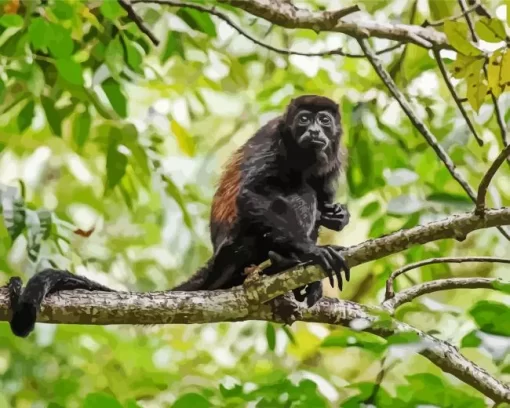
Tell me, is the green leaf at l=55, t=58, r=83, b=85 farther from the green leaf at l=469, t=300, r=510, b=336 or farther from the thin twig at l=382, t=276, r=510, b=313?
the green leaf at l=469, t=300, r=510, b=336

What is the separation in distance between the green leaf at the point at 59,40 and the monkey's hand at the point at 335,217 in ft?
2.93

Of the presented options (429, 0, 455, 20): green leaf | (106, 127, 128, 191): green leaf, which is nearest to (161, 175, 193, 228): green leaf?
(106, 127, 128, 191): green leaf

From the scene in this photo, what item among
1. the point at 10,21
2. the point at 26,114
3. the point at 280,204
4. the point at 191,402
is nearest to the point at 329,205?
the point at 280,204

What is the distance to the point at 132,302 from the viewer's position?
157cm

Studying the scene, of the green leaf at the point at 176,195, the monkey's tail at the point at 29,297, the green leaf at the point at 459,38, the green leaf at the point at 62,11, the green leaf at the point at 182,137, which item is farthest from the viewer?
the green leaf at the point at 182,137

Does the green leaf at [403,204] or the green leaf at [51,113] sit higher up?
the green leaf at [403,204]

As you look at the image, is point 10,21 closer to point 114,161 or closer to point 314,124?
point 114,161

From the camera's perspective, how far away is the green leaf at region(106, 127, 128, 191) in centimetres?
223

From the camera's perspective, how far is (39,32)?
1820 millimetres

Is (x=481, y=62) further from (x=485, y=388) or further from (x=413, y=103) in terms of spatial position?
(x=413, y=103)

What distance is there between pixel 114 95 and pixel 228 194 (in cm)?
45

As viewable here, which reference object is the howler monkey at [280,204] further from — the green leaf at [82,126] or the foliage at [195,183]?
the green leaf at [82,126]

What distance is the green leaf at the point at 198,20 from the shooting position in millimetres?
2118

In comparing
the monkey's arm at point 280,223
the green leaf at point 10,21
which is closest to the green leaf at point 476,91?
the monkey's arm at point 280,223
